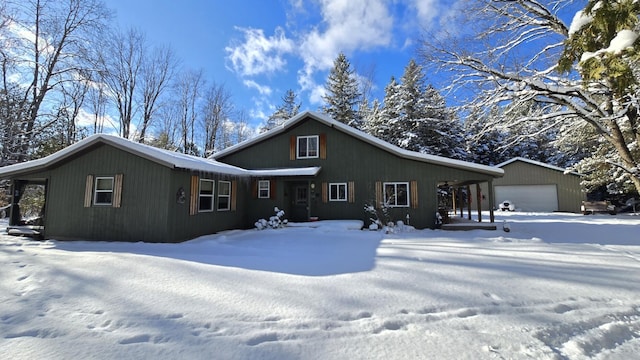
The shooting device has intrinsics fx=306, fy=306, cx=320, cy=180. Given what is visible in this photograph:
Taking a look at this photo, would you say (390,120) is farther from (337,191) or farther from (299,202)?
(299,202)

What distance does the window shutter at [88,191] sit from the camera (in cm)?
952

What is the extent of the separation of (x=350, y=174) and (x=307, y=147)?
236 centimetres

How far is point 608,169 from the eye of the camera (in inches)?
601

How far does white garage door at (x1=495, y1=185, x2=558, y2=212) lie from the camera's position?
20609 millimetres

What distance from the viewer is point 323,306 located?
11.3 feet

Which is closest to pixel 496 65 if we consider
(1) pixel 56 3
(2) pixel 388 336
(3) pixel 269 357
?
(2) pixel 388 336

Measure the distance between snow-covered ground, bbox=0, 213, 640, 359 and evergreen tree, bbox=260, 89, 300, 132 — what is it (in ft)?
88.0

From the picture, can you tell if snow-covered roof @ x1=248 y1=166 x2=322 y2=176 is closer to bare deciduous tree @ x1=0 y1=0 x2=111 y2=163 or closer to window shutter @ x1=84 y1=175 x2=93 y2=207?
window shutter @ x1=84 y1=175 x2=93 y2=207

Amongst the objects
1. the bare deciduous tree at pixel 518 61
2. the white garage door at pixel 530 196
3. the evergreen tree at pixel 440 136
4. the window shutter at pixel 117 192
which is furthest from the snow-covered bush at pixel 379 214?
the white garage door at pixel 530 196

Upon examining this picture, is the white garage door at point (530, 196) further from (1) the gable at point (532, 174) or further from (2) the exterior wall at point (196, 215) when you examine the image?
(2) the exterior wall at point (196, 215)

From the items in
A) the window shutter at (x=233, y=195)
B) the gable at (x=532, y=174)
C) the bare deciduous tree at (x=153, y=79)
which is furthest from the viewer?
the bare deciduous tree at (x=153, y=79)

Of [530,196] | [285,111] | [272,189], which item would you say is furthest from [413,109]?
[272,189]

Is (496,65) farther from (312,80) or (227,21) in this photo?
(312,80)

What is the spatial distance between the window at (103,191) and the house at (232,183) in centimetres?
3
